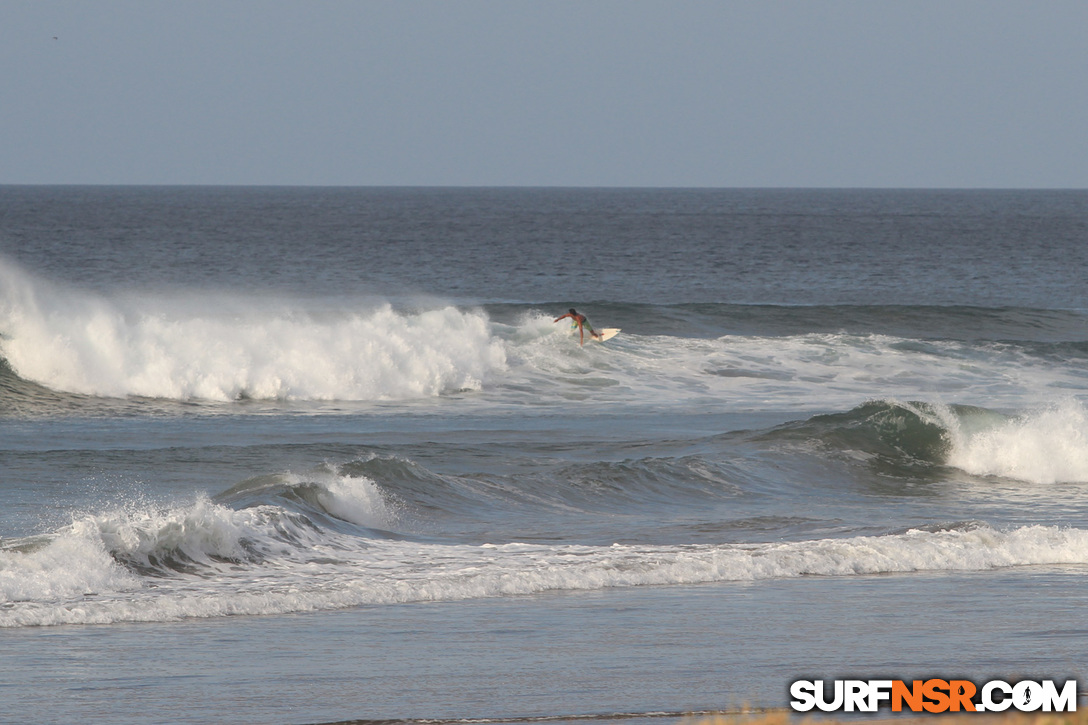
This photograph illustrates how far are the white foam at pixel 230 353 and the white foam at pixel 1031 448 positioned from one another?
29.4 feet

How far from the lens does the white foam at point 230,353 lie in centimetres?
2136

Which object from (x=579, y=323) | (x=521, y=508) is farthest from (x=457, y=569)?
(x=579, y=323)

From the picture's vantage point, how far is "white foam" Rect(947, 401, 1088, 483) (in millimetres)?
15805

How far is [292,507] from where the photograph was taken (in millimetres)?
11617

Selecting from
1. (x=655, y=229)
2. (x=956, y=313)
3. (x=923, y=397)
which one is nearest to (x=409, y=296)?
(x=956, y=313)

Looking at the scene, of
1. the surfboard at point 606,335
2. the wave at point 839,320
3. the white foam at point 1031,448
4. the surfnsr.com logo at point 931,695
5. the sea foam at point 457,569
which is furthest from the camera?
the wave at point 839,320

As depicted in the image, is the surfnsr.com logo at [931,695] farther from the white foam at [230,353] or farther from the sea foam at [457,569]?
the white foam at [230,353]

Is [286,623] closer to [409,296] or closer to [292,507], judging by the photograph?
[292,507]

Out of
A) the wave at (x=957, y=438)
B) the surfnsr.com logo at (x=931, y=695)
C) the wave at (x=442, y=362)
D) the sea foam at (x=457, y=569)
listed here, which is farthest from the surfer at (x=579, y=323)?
the surfnsr.com logo at (x=931, y=695)

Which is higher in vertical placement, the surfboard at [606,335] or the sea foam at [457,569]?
the surfboard at [606,335]

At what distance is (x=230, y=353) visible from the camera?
22078 millimetres

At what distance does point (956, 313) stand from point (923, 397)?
1410cm

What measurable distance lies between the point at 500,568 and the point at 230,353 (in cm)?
1334

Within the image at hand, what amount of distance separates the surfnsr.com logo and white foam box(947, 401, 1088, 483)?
10.0 meters
